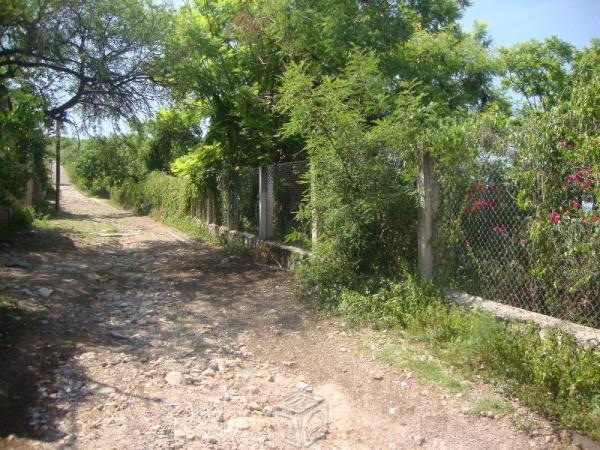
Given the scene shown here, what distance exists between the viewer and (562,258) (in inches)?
160

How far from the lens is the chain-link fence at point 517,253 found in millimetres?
3969

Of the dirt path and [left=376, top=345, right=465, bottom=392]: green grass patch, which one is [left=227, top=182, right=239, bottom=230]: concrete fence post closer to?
the dirt path

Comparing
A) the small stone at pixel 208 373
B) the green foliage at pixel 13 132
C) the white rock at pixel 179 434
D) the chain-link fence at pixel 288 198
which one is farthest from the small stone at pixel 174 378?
the chain-link fence at pixel 288 198

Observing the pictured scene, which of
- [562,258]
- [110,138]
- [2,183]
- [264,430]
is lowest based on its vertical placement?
[264,430]

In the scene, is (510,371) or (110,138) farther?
(110,138)

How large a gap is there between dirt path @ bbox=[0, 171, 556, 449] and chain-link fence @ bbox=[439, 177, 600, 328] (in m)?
1.23

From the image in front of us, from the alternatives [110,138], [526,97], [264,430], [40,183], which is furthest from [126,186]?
[264,430]

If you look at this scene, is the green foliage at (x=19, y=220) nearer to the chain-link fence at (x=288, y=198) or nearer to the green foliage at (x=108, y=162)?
the green foliage at (x=108, y=162)

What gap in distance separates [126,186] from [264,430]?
30.7 meters

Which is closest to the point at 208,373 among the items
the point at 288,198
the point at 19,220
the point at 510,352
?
the point at 510,352

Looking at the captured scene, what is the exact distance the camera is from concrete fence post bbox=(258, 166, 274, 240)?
10539 mm

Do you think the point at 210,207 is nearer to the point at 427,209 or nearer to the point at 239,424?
the point at 427,209

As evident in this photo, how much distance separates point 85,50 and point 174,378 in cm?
914

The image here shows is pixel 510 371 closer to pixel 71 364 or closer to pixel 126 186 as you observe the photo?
pixel 71 364
